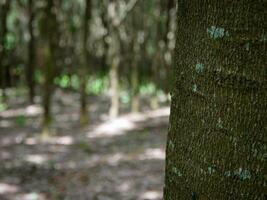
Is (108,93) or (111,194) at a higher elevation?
(111,194)

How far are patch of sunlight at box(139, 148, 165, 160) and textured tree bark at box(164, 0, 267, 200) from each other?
24.7 ft

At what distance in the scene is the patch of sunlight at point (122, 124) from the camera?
1161 centimetres

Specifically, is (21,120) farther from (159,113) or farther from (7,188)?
(7,188)

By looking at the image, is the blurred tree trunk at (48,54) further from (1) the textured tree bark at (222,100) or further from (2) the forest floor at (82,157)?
(1) the textured tree bark at (222,100)

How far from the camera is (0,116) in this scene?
13.5 m

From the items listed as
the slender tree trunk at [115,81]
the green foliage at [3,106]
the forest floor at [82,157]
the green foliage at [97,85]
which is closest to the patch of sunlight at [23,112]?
the forest floor at [82,157]

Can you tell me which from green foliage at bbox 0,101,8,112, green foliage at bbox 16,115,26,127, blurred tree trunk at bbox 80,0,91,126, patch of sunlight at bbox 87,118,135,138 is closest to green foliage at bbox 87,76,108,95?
green foliage at bbox 0,101,8,112

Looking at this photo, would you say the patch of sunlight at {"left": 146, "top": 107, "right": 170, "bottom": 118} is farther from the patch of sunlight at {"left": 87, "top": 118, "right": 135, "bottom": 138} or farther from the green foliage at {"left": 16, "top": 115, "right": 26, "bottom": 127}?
the green foliage at {"left": 16, "top": 115, "right": 26, "bottom": 127}

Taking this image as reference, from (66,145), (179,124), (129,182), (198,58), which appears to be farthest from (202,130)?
(66,145)

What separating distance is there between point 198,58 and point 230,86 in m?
0.13

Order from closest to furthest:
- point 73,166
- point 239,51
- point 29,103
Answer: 1. point 239,51
2. point 73,166
3. point 29,103

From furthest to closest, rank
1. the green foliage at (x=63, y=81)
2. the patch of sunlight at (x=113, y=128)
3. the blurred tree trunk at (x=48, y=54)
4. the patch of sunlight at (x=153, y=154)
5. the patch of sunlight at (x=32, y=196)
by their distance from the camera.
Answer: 1. the green foliage at (x=63, y=81)
2. the patch of sunlight at (x=113, y=128)
3. the blurred tree trunk at (x=48, y=54)
4. the patch of sunlight at (x=153, y=154)
5. the patch of sunlight at (x=32, y=196)

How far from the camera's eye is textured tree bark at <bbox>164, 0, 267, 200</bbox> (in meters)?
1.26

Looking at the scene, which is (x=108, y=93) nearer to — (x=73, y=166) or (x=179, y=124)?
(x=73, y=166)
